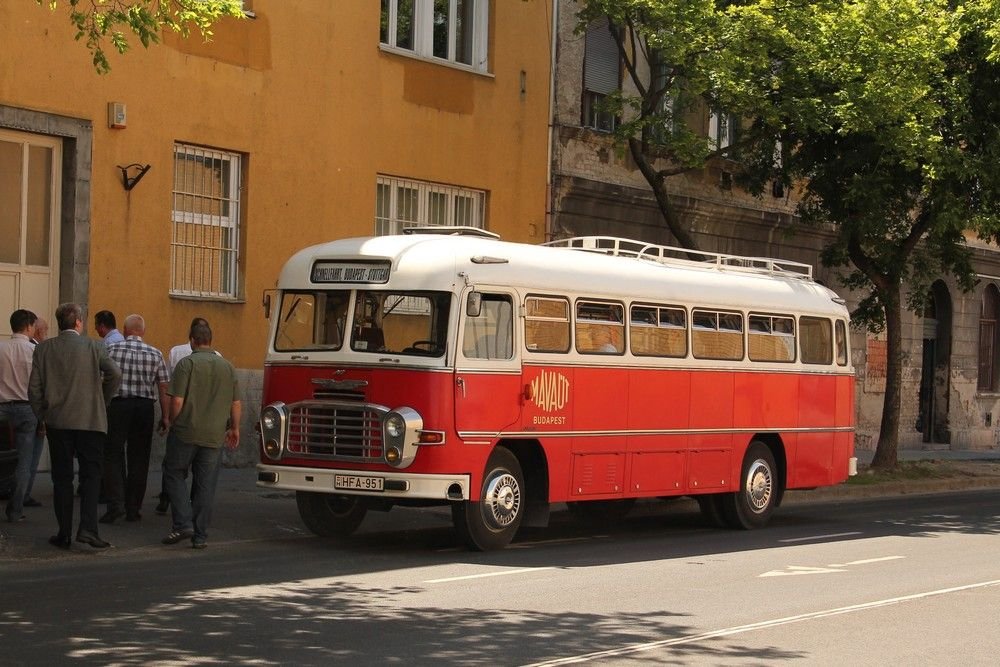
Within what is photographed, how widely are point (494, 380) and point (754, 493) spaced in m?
4.93

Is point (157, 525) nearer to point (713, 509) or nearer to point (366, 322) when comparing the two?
point (366, 322)

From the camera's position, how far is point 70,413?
12.8m

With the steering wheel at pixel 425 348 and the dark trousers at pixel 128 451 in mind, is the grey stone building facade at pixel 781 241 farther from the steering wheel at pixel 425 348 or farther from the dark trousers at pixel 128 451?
the dark trousers at pixel 128 451

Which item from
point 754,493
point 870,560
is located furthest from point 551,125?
point 870,560

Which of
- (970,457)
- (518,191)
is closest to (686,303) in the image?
(518,191)

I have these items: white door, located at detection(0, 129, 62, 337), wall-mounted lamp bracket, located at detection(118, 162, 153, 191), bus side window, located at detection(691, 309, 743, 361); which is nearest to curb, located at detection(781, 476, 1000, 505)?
bus side window, located at detection(691, 309, 743, 361)

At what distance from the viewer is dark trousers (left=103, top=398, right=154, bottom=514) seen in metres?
14.6

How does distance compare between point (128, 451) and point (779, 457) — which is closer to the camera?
point (128, 451)

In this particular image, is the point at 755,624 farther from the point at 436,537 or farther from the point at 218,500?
the point at 218,500

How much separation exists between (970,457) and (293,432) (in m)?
22.4

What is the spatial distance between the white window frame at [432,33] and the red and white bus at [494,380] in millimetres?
7346

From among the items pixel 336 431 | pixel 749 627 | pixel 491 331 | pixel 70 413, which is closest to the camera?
pixel 749 627

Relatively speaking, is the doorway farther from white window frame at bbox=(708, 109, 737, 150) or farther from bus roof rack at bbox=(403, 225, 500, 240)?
bus roof rack at bbox=(403, 225, 500, 240)

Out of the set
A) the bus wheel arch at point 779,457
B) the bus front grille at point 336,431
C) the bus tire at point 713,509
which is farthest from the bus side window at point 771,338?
the bus front grille at point 336,431
